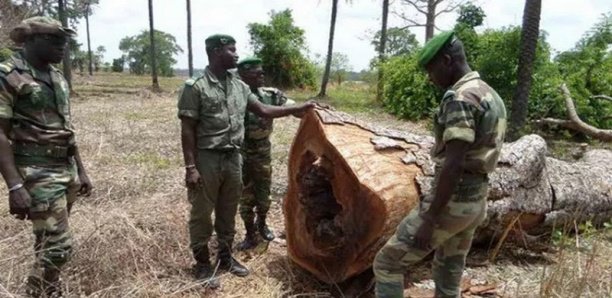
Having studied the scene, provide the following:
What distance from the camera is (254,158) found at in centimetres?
402

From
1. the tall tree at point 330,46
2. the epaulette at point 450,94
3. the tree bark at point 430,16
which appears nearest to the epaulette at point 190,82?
the epaulette at point 450,94

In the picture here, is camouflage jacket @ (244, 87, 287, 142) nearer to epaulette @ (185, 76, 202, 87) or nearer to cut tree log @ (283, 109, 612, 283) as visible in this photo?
cut tree log @ (283, 109, 612, 283)

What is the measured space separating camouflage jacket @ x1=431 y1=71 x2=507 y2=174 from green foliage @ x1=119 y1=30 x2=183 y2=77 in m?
49.9

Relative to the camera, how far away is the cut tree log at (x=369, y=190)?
291cm

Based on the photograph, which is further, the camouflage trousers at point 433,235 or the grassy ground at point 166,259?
the grassy ground at point 166,259

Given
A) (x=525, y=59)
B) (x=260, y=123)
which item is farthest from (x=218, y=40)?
(x=525, y=59)

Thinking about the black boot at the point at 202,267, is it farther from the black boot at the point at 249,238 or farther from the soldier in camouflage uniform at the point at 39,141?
the soldier in camouflage uniform at the point at 39,141

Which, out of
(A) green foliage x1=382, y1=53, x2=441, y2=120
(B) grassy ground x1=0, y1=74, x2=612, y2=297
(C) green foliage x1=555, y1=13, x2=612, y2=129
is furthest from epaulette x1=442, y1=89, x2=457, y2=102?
(A) green foliage x1=382, y1=53, x2=441, y2=120

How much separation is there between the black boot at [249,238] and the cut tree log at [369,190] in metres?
0.53

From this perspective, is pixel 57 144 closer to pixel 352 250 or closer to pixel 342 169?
pixel 342 169

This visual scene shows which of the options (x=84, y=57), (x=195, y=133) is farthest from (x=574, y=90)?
(x=84, y=57)

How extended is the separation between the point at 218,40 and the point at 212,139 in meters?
0.60

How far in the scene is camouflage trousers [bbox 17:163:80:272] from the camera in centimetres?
254

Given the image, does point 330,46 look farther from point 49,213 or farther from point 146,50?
point 146,50
